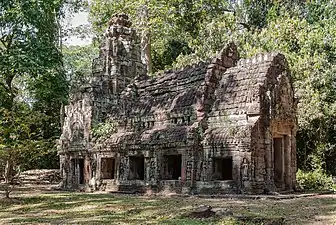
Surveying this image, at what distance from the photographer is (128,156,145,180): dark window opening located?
19.2 metres

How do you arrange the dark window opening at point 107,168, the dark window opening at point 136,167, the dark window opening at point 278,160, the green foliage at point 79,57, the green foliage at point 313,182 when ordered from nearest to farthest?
the dark window opening at point 278,160, the dark window opening at point 136,167, the dark window opening at point 107,168, the green foliage at point 313,182, the green foliage at point 79,57

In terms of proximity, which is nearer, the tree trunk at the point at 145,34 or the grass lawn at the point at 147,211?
the grass lawn at the point at 147,211

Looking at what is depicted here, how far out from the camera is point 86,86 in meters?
22.2

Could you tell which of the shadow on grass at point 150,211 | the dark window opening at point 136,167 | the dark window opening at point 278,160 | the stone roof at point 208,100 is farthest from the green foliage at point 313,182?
the dark window opening at point 136,167

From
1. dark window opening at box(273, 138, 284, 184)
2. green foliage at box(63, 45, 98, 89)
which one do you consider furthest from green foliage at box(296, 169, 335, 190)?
green foliage at box(63, 45, 98, 89)

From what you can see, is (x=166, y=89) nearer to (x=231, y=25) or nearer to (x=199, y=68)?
(x=199, y=68)

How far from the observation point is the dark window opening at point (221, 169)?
16.5 m

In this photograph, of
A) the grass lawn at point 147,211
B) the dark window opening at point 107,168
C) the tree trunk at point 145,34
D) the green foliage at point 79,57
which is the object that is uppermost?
the green foliage at point 79,57

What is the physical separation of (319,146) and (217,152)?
10.4 metres

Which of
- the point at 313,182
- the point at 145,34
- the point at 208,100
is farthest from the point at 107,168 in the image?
the point at 145,34

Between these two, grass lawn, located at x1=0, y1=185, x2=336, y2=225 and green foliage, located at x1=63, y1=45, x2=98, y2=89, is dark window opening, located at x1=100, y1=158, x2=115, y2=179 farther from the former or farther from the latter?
green foliage, located at x1=63, y1=45, x2=98, y2=89

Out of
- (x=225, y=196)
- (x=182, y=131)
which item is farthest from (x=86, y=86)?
(x=225, y=196)

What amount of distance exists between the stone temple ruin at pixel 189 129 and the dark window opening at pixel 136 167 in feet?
0.16

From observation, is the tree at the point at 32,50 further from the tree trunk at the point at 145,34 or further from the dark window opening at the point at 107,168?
the tree trunk at the point at 145,34
